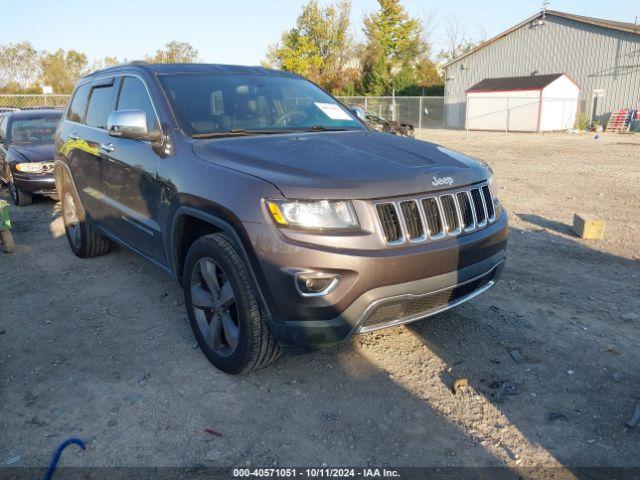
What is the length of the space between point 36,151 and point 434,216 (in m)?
8.10

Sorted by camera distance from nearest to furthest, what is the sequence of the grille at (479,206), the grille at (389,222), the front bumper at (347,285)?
1. the front bumper at (347,285)
2. the grille at (389,222)
3. the grille at (479,206)

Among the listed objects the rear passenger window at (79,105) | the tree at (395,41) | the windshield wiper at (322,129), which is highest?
the tree at (395,41)

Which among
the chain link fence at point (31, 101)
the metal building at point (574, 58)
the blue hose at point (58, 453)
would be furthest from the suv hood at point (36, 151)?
the metal building at point (574, 58)

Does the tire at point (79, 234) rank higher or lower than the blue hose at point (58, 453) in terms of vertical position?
higher

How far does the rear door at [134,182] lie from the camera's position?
3.62m

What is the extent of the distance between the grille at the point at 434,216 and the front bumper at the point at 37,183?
24.2 feet

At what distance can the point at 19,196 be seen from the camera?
8727 mm

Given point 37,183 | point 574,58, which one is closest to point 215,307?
point 37,183

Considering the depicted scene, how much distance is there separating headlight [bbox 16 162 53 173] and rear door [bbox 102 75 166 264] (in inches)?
189

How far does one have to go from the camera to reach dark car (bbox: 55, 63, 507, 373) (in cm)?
262

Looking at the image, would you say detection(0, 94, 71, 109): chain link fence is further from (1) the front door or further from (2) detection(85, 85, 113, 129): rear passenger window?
(2) detection(85, 85, 113, 129): rear passenger window

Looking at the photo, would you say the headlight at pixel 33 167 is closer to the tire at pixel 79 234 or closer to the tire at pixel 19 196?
the tire at pixel 19 196

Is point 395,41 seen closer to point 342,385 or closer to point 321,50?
point 321,50

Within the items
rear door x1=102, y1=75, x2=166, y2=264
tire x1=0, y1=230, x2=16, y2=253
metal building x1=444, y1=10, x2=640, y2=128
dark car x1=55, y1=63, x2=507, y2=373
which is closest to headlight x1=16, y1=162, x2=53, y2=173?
tire x1=0, y1=230, x2=16, y2=253
